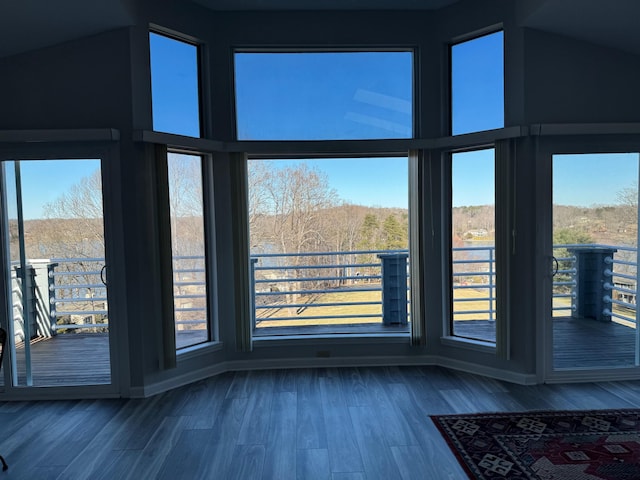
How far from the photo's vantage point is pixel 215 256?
4344mm

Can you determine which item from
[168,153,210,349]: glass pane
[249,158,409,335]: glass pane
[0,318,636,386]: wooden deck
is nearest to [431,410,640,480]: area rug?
[0,318,636,386]: wooden deck

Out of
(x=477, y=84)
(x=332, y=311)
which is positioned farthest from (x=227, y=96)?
(x=332, y=311)

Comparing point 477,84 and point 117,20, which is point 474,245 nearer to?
point 477,84

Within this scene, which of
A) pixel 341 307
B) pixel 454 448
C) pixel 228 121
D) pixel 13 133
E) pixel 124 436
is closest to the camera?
A: pixel 454 448

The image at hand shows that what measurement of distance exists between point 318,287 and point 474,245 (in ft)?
5.51

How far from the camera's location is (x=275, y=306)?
15.9 feet

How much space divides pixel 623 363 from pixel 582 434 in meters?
1.48

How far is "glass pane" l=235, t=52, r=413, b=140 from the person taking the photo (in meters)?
4.33

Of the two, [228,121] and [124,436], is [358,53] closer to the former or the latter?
[228,121]

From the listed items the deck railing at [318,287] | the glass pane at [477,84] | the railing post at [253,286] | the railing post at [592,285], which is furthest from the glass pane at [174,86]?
the railing post at [592,285]

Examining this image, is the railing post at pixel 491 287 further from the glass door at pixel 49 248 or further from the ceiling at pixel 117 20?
the glass door at pixel 49 248

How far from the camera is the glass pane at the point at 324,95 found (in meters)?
4.33

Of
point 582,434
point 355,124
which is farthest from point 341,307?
point 582,434

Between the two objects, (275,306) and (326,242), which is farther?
(275,306)
